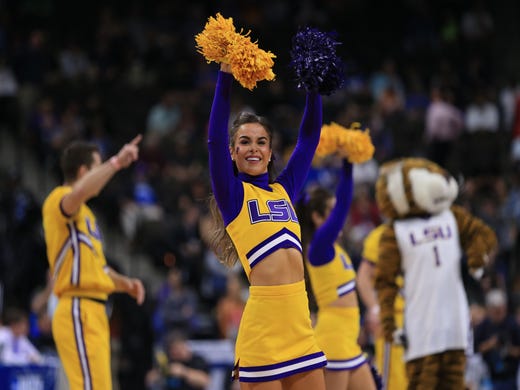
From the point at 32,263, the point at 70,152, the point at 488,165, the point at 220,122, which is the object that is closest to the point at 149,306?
the point at 32,263

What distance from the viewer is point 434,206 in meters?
7.05

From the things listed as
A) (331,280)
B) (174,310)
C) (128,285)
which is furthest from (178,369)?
(331,280)

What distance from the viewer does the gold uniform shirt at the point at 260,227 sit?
5109 millimetres

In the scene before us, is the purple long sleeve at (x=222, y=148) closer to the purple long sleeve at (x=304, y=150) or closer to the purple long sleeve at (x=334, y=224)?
the purple long sleeve at (x=304, y=150)

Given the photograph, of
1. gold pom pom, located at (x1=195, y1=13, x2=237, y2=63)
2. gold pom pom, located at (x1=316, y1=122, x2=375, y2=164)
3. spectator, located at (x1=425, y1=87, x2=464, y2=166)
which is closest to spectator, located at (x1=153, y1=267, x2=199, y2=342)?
spectator, located at (x1=425, y1=87, x2=464, y2=166)

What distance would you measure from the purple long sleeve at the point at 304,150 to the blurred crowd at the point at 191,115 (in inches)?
235

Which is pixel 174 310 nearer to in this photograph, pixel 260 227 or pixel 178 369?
pixel 178 369

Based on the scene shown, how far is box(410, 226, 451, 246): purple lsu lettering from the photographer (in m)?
7.00

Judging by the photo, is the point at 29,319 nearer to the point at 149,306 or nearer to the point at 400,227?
the point at 149,306

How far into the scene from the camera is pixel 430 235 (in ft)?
23.0

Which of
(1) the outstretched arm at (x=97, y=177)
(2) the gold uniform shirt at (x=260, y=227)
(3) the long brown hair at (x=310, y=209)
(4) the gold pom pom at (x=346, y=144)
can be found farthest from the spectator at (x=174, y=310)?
(2) the gold uniform shirt at (x=260, y=227)

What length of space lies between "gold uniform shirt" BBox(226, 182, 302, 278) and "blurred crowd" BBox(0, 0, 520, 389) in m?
6.28

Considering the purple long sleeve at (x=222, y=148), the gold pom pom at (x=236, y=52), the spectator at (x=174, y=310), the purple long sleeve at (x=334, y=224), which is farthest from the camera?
the spectator at (x=174, y=310)

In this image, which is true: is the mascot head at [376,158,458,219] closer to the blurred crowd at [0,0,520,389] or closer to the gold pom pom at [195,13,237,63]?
the gold pom pom at [195,13,237,63]
